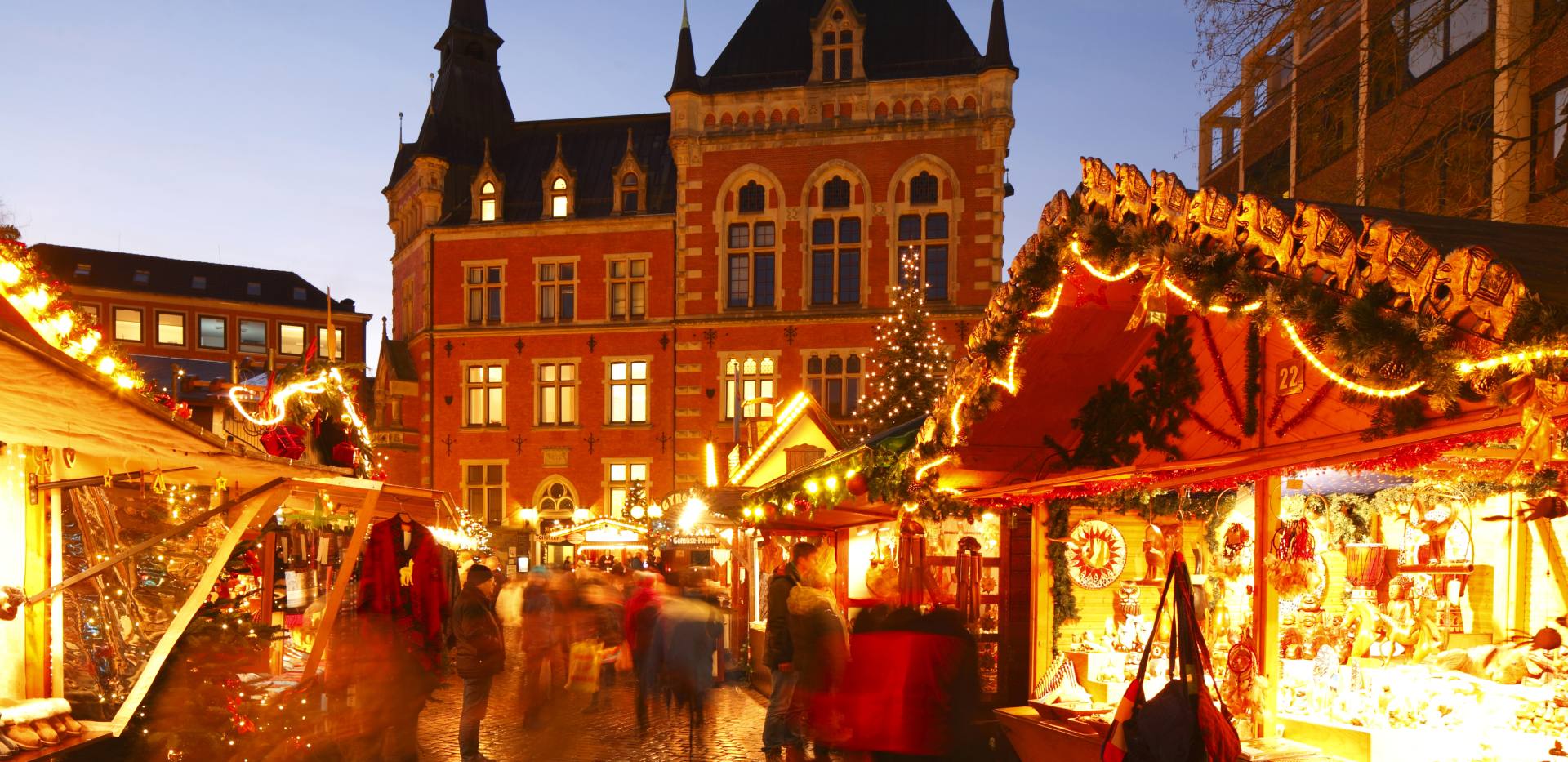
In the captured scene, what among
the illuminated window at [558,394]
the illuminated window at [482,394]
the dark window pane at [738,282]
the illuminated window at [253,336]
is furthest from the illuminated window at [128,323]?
the dark window pane at [738,282]

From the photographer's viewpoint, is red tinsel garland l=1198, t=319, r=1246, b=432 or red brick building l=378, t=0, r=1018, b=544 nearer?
red tinsel garland l=1198, t=319, r=1246, b=432

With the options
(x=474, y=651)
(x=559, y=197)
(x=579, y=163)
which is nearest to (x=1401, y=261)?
(x=474, y=651)

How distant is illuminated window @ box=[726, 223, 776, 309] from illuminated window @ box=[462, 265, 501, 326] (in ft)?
24.2

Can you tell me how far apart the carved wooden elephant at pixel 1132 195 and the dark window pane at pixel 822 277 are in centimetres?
2789

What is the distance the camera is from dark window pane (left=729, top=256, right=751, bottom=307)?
112 feet

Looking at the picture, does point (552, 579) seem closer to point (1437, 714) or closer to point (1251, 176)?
point (1437, 714)

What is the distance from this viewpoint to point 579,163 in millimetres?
37938

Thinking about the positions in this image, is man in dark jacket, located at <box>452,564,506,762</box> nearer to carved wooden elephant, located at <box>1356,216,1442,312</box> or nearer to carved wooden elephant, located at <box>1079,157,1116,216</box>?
carved wooden elephant, located at <box>1079,157,1116,216</box>

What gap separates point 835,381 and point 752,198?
5592 mm

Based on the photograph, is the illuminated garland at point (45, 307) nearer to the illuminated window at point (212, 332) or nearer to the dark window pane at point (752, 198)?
the dark window pane at point (752, 198)

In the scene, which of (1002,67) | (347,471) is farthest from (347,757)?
(1002,67)

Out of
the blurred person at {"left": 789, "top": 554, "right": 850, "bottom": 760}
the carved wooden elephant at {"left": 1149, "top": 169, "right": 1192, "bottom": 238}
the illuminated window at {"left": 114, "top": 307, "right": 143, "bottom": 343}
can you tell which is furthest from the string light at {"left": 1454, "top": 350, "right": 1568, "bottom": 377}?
the illuminated window at {"left": 114, "top": 307, "right": 143, "bottom": 343}

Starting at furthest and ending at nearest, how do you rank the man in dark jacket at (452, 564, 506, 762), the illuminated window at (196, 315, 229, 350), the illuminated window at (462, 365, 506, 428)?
the illuminated window at (196, 315, 229, 350)
the illuminated window at (462, 365, 506, 428)
the man in dark jacket at (452, 564, 506, 762)

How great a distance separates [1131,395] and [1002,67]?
2571cm
